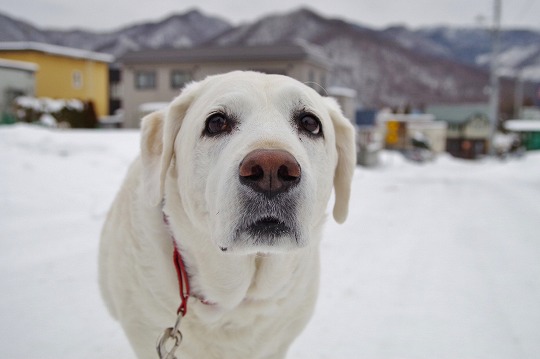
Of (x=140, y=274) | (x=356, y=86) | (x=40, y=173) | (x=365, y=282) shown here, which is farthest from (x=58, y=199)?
(x=356, y=86)

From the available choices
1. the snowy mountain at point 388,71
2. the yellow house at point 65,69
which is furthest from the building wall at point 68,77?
the snowy mountain at point 388,71

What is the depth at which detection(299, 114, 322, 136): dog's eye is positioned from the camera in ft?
7.54

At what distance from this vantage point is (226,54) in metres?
31.0

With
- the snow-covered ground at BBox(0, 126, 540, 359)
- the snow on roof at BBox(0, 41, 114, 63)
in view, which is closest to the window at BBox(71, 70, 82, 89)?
the snow on roof at BBox(0, 41, 114, 63)

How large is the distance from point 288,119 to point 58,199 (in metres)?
5.87

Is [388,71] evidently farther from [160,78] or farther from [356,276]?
[356,276]

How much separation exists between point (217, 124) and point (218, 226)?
0.53 m

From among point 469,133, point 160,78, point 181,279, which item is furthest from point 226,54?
point 469,133

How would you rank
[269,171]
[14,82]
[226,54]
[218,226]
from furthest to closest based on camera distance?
[226,54], [14,82], [218,226], [269,171]

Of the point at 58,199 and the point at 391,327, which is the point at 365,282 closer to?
the point at 391,327

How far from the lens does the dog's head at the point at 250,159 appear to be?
5.92 ft

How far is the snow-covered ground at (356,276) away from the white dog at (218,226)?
0.92 metres

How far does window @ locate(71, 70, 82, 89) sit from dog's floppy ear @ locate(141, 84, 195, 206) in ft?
124

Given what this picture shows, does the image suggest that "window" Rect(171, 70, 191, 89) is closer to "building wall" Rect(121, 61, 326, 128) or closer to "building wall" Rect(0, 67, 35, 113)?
"building wall" Rect(121, 61, 326, 128)
